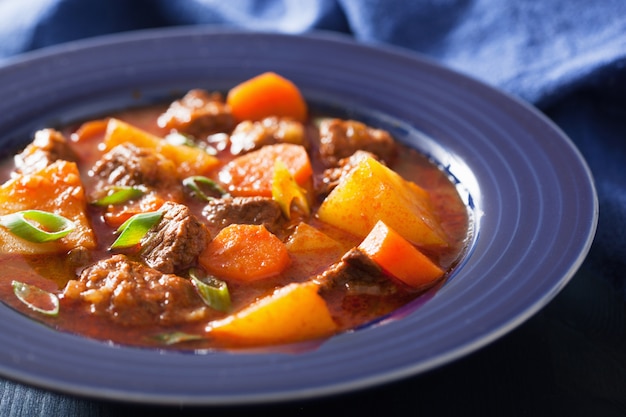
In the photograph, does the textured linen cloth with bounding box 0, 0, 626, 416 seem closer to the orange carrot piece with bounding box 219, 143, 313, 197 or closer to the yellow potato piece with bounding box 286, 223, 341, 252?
the yellow potato piece with bounding box 286, 223, 341, 252

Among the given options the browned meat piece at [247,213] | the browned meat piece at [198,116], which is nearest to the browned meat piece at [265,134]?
the browned meat piece at [198,116]

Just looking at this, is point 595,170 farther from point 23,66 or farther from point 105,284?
point 23,66

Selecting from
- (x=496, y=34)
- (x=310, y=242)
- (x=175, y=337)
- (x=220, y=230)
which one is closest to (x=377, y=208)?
(x=310, y=242)

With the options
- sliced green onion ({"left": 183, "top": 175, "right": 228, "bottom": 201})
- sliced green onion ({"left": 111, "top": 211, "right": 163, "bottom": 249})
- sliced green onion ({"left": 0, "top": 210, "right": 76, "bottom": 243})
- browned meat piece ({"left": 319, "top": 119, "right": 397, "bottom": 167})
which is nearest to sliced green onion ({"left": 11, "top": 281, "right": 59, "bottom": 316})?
sliced green onion ({"left": 0, "top": 210, "right": 76, "bottom": 243})

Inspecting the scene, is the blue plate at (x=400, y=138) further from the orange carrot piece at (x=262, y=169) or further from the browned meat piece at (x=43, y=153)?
the orange carrot piece at (x=262, y=169)

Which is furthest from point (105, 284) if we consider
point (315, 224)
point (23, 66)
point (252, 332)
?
point (23, 66)

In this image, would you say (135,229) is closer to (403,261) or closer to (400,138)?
(403,261)
